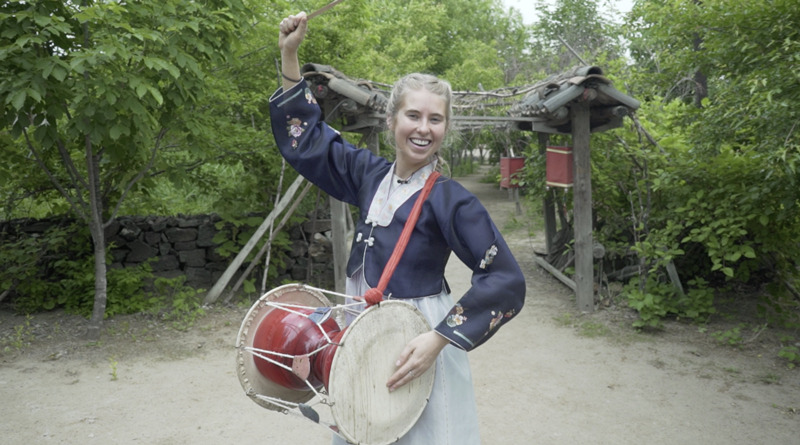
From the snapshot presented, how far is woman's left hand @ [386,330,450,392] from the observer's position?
1591 millimetres

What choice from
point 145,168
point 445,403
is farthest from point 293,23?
point 145,168

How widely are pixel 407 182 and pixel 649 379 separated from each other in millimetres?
3468

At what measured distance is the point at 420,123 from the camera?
1.75m

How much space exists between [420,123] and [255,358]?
0.77m

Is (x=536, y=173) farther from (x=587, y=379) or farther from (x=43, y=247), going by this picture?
(x=43, y=247)

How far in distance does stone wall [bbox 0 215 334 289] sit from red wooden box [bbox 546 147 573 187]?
8.44 feet

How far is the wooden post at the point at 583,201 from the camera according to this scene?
6.00 metres

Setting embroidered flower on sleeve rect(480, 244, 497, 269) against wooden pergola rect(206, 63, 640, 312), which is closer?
embroidered flower on sleeve rect(480, 244, 497, 269)

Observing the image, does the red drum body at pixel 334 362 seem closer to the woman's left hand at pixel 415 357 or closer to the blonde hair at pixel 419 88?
the woman's left hand at pixel 415 357

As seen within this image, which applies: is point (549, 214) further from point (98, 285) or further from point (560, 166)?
point (98, 285)

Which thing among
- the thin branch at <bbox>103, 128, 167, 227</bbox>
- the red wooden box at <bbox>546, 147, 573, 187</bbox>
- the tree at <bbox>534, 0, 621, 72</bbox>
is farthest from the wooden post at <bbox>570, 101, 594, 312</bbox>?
the tree at <bbox>534, 0, 621, 72</bbox>

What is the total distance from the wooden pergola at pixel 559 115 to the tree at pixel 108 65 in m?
0.99

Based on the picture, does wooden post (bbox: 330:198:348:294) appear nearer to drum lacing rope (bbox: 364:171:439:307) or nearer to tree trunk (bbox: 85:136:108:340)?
tree trunk (bbox: 85:136:108:340)

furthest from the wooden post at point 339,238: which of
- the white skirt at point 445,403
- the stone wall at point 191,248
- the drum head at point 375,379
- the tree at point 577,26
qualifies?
the tree at point 577,26
